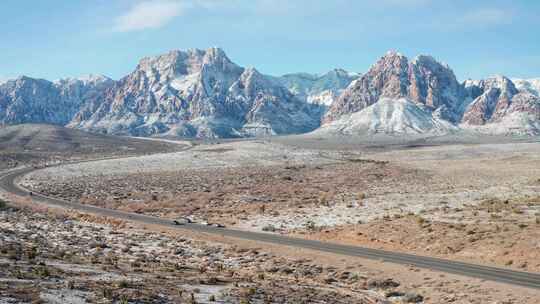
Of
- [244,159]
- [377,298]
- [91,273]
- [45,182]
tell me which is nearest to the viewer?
[91,273]

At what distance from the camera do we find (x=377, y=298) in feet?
99.0

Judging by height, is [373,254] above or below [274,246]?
above

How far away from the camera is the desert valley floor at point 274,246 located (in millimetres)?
26875

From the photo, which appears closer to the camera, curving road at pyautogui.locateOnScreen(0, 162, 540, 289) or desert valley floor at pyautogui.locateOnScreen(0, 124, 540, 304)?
desert valley floor at pyautogui.locateOnScreen(0, 124, 540, 304)

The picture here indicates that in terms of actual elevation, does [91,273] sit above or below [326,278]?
above

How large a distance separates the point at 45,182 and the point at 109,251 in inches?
2804

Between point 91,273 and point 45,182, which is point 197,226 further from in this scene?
point 45,182

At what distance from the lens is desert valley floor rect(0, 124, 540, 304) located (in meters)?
26.9

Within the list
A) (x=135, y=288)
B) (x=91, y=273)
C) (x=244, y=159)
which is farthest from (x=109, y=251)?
(x=244, y=159)

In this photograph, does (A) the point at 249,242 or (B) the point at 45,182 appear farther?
(B) the point at 45,182

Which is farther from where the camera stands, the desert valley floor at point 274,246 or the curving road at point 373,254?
the curving road at point 373,254

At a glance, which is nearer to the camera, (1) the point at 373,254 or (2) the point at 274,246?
(1) the point at 373,254

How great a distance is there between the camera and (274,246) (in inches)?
1732

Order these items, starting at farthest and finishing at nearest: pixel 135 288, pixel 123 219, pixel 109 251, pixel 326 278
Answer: pixel 123 219
pixel 109 251
pixel 326 278
pixel 135 288
